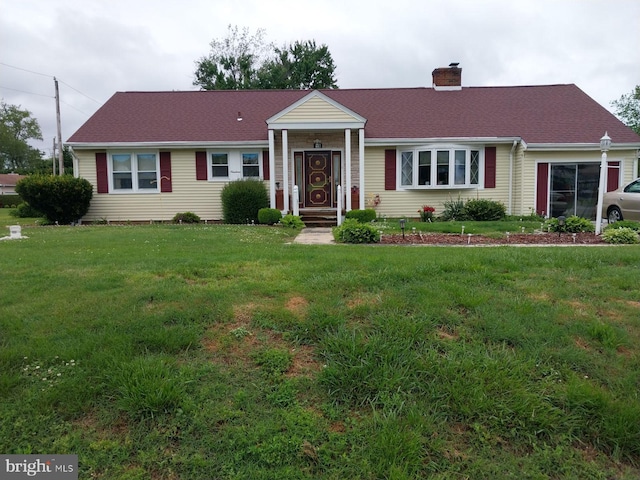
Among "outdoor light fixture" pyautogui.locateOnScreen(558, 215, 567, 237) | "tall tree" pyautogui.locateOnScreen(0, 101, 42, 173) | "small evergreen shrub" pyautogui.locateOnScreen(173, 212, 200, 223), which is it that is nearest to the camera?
"outdoor light fixture" pyautogui.locateOnScreen(558, 215, 567, 237)

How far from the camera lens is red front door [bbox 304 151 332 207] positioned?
15.5 m

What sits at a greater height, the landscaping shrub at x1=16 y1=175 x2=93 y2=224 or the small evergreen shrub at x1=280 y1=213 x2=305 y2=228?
the landscaping shrub at x1=16 y1=175 x2=93 y2=224

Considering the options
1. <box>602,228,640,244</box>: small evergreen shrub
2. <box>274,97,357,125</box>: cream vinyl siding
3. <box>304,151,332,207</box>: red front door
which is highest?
<box>274,97,357,125</box>: cream vinyl siding

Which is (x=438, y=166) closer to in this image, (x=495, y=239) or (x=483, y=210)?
(x=483, y=210)

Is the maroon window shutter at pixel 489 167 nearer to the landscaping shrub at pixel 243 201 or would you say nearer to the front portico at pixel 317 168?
the front portico at pixel 317 168

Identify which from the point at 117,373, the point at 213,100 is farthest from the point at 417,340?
the point at 213,100

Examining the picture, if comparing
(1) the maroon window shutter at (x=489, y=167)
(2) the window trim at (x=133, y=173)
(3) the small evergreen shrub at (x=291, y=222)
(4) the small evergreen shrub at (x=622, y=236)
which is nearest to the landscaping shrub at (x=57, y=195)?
(2) the window trim at (x=133, y=173)

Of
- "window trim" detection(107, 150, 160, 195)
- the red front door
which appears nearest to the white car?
the red front door

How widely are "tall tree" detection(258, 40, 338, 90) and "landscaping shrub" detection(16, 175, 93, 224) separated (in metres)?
22.3

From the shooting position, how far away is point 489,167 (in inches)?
601

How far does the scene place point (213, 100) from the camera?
58.2 feet

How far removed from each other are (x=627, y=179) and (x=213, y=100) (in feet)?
48.5

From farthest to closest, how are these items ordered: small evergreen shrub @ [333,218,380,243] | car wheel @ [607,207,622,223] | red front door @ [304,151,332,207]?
red front door @ [304,151,332,207]
car wheel @ [607,207,622,223]
small evergreen shrub @ [333,218,380,243]

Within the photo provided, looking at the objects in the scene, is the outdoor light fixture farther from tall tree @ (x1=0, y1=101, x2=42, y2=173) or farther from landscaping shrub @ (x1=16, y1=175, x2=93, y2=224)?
tall tree @ (x1=0, y1=101, x2=42, y2=173)
